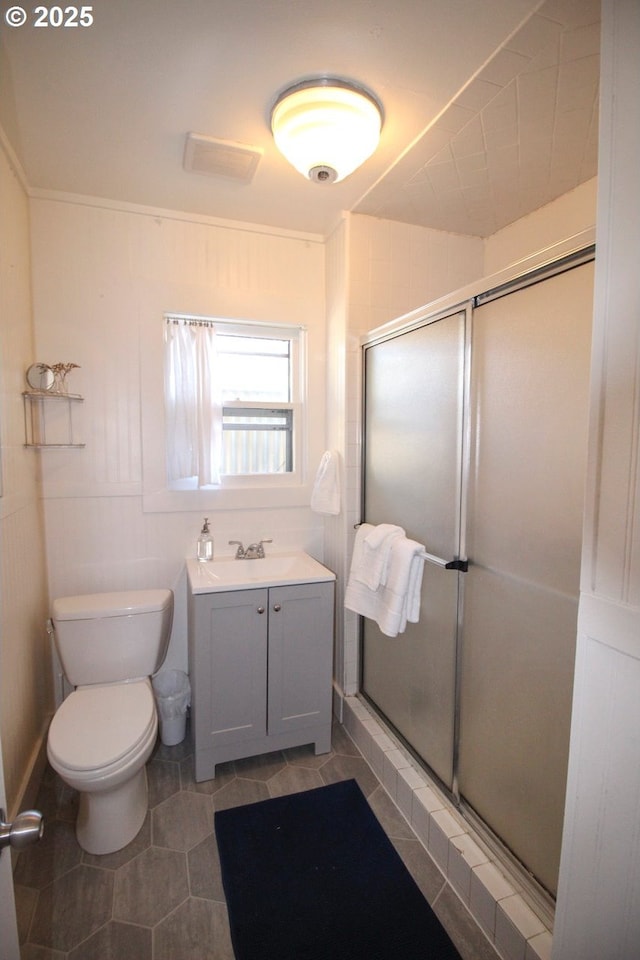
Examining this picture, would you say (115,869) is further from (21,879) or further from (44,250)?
(44,250)

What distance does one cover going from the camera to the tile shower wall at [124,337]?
207cm

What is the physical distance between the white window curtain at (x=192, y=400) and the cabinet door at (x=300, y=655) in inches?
29.6

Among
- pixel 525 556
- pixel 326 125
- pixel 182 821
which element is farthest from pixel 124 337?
pixel 182 821

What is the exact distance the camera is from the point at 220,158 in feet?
5.80

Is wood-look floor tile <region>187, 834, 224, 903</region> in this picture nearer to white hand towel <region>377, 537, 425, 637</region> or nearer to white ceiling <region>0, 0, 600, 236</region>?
white hand towel <region>377, 537, 425, 637</region>

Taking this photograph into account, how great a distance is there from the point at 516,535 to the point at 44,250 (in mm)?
2297

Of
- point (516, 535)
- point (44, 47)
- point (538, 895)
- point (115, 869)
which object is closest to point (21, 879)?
point (115, 869)

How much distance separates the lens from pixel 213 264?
7.55 ft

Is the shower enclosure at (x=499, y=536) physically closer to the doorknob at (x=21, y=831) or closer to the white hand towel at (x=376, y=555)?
the white hand towel at (x=376, y=555)

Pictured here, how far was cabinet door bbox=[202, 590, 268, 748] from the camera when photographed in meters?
1.90

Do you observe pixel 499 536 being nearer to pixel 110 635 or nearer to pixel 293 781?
pixel 293 781

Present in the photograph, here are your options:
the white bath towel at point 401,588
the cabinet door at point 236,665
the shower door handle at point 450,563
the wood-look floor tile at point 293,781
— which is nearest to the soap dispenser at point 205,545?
the cabinet door at point 236,665

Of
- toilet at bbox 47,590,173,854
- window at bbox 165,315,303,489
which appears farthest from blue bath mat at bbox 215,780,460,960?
window at bbox 165,315,303,489

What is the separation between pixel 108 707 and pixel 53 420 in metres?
1.27
